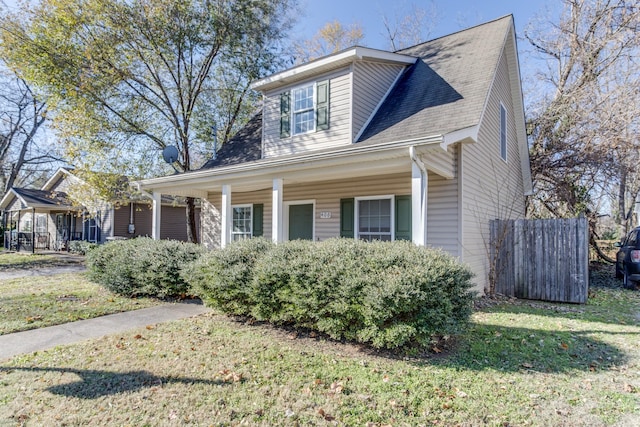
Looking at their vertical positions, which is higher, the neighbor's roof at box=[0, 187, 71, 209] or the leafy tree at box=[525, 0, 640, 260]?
the leafy tree at box=[525, 0, 640, 260]

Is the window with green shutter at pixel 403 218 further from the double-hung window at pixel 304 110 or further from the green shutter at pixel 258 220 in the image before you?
the green shutter at pixel 258 220

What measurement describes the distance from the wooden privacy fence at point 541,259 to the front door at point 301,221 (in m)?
4.53

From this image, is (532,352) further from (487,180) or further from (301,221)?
(301,221)

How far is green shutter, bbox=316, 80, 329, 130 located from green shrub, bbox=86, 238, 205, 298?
13.9 feet

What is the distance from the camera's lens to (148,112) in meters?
13.5

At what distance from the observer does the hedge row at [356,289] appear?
4039mm

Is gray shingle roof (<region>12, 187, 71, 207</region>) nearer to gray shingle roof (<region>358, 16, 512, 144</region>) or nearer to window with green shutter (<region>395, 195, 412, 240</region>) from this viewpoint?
gray shingle roof (<region>358, 16, 512, 144</region>)

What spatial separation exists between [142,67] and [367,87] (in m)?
8.78

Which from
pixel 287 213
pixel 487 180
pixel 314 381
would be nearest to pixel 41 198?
pixel 287 213

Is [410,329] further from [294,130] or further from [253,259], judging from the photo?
[294,130]

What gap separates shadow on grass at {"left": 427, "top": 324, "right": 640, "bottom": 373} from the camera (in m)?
3.98

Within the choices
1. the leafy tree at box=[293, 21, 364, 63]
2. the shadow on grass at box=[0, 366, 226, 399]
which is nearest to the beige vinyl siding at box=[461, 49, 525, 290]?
the shadow on grass at box=[0, 366, 226, 399]

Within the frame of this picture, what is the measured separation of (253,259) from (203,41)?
1075 cm

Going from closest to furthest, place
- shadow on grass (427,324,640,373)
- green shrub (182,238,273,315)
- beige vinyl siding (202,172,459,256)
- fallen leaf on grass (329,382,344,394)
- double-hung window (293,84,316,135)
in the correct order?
1. fallen leaf on grass (329,382,344,394)
2. shadow on grass (427,324,640,373)
3. green shrub (182,238,273,315)
4. beige vinyl siding (202,172,459,256)
5. double-hung window (293,84,316,135)
